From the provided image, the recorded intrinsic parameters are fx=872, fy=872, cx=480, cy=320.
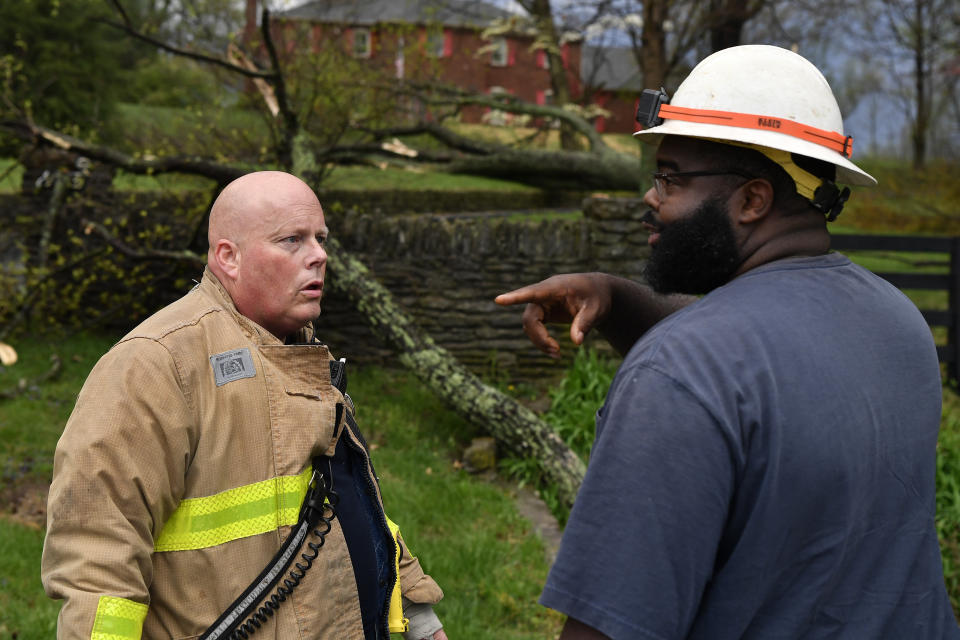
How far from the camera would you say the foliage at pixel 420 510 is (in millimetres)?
4539

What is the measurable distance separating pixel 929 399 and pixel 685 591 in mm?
662

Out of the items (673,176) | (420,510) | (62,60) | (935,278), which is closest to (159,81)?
(62,60)

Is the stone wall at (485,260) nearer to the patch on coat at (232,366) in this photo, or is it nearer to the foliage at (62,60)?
the patch on coat at (232,366)

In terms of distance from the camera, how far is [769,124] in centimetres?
176

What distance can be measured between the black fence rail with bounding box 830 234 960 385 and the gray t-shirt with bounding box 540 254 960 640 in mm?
7980

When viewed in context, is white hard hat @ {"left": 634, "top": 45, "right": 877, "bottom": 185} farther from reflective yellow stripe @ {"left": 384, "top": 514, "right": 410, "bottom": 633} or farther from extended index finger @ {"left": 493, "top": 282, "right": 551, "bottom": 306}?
reflective yellow stripe @ {"left": 384, "top": 514, "right": 410, "bottom": 633}

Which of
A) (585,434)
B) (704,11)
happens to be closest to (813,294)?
(585,434)

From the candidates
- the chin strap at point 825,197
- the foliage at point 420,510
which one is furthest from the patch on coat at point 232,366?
the foliage at point 420,510

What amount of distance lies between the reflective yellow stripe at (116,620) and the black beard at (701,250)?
53.7 inches

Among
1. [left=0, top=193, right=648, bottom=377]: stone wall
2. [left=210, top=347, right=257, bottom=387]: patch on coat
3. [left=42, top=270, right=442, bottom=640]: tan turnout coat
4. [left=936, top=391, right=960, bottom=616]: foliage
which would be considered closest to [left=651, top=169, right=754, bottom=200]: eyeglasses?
[left=42, top=270, right=442, bottom=640]: tan turnout coat

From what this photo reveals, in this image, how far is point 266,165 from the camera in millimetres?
9242

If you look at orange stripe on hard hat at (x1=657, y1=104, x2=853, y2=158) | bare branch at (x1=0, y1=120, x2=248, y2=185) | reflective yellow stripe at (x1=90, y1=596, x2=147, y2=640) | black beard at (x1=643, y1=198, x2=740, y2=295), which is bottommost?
reflective yellow stripe at (x1=90, y1=596, x2=147, y2=640)

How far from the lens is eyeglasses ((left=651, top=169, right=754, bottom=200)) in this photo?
1.82 meters

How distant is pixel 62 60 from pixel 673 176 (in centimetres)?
1704
